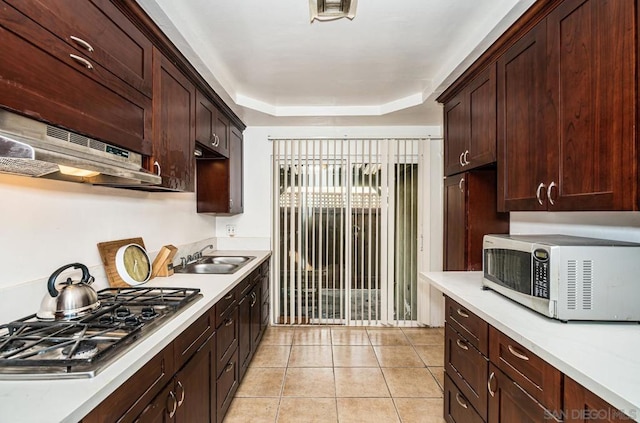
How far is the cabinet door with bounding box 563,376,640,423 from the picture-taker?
91 cm

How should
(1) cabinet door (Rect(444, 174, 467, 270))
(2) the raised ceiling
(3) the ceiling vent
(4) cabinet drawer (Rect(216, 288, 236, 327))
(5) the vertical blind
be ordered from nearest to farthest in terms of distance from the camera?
1. (3) the ceiling vent
2. (2) the raised ceiling
3. (4) cabinet drawer (Rect(216, 288, 236, 327))
4. (1) cabinet door (Rect(444, 174, 467, 270))
5. (5) the vertical blind

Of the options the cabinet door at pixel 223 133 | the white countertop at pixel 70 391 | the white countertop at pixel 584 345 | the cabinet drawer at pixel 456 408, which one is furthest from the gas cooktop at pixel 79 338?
the cabinet door at pixel 223 133

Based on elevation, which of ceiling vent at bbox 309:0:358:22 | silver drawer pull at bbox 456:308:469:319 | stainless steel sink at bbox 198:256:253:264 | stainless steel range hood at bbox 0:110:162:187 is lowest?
silver drawer pull at bbox 456:308:469:319

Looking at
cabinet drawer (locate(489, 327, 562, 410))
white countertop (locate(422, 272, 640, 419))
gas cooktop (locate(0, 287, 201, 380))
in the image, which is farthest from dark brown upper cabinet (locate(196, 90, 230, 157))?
cabinet drawer (locate(489, 327, 562, 410))

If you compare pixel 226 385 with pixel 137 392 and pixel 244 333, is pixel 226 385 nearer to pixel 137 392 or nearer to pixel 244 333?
pixel 244 333

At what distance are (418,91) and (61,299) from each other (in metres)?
3.14

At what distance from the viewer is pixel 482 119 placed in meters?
2.29

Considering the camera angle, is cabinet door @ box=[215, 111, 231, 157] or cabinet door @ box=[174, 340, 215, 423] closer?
cabinet door @ box=[174, 340, 215, 423]

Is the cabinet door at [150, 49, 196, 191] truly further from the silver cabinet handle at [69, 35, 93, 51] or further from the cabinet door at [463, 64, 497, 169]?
the cabinet door at [463, 64, 497, 169]

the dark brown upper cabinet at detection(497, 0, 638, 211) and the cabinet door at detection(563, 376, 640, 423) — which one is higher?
the dark brown upper cabinet at detection(497, 0, 638, 211)

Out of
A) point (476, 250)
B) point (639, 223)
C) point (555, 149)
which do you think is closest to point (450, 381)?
point (476, 250)

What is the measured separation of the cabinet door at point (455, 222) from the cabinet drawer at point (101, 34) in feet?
7.72

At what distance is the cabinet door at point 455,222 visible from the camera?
2.68 metres

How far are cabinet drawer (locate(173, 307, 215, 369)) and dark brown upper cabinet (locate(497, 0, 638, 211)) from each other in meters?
1.88
